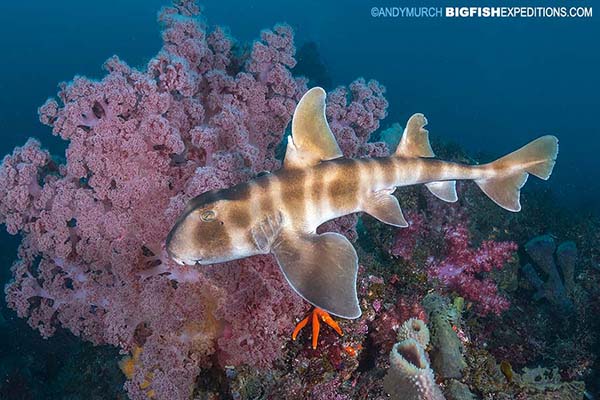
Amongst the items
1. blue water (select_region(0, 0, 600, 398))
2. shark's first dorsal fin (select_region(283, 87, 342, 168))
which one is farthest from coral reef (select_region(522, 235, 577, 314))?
shark's first dorsal fin (select_region(283, 87, 342, 168))

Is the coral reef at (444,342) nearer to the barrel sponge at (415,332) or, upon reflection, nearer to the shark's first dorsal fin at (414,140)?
the barrel sponge at (415,332)

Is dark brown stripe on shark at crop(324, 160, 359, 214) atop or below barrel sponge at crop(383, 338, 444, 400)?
atop

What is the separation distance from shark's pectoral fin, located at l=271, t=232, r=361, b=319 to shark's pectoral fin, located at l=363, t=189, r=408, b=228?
63 cm

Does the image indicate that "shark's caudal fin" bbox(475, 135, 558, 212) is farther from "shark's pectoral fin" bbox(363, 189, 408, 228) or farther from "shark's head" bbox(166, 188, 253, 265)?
"shark's head" bbox(166, 188, 253, 265)

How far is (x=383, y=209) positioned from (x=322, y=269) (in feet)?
3.28

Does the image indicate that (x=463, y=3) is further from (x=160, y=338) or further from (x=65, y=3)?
(x=160, y=338)

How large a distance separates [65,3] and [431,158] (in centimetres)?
8267

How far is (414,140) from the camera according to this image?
3.75 meters

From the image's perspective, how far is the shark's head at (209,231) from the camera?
2.79 metres

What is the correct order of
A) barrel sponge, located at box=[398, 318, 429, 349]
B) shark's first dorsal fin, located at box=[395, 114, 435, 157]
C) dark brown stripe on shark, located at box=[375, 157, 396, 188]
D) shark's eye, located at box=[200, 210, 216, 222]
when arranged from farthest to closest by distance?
1. barrel sponge, located at box=[398, 318, 429, 349]
2. shark's first dorsal fin, located at box=[395, 114, 435, 157]
3. dark brown stripe on shark, located at box=[375, 157, 396, 188]
4. shark's eye, located at box=[200, 210, 216, 222]

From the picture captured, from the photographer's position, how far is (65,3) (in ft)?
228

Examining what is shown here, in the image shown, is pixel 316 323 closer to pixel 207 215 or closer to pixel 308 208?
pixel 308 208

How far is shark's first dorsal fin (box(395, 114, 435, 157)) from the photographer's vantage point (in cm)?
371

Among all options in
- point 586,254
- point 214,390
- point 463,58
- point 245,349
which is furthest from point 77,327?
point 463,58
